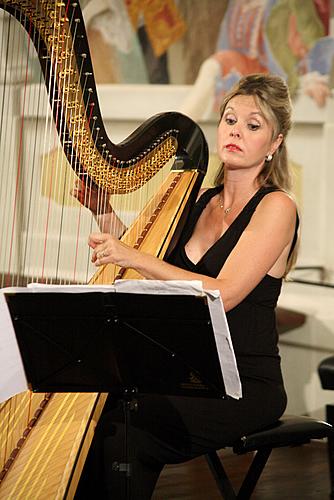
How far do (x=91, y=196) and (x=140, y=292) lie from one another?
2.77 ft

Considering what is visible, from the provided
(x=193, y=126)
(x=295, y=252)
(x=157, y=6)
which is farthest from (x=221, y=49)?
(x=295, y=252)

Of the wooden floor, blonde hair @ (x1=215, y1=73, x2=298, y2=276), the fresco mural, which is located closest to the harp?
blonde hair @ (x1=215, y1=73, x2=298, y2=276)

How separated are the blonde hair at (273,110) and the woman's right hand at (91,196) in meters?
0.49

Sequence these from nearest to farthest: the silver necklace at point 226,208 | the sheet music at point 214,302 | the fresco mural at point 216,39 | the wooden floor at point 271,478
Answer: the sheet music at point 214,302
the silver necklace at point 226,208
the wooden floor at point 271,478
the fresco mural at point 216,39

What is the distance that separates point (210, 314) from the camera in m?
2.09

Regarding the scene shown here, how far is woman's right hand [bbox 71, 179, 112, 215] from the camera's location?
9.17 feet

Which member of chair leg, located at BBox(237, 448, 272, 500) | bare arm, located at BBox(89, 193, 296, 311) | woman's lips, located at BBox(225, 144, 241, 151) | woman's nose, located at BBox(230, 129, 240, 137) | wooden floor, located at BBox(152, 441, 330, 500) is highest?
woman's nose, located at BBox(230, 129, 240, 137)

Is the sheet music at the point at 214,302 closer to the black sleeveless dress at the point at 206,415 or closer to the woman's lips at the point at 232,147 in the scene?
the black sleeveless dress at the point at 206,415

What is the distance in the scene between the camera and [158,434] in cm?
260

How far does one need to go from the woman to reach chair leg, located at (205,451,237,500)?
0.09m

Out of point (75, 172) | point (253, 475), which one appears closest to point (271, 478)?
point (253, 475)

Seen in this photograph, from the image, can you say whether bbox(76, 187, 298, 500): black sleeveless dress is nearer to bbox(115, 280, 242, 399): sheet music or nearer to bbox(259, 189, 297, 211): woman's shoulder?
bbox(259, 189, 297, 211): woman's shoulder

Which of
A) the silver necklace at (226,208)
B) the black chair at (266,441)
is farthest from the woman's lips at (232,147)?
the black chair at (266,441)

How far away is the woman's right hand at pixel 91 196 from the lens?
2.79 m
